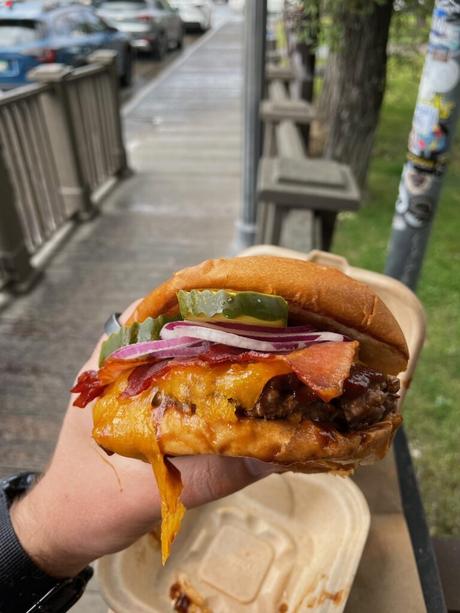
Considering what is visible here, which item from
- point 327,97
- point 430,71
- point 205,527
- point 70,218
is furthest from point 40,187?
point 327,97

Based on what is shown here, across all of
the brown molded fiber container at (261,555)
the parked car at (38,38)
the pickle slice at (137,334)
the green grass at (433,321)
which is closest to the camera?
the pickle slice at (137,334)

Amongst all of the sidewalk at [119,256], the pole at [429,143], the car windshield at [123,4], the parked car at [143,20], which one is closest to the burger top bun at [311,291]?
the pole at [429,143]

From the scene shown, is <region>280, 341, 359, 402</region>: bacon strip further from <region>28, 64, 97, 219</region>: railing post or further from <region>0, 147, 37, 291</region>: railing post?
<region>28, 64, 97, 219</region>: railing post

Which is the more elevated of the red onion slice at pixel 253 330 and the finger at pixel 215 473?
the red onion slice at pixel 253 330

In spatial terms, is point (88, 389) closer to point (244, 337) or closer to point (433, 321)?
point (244, 337)

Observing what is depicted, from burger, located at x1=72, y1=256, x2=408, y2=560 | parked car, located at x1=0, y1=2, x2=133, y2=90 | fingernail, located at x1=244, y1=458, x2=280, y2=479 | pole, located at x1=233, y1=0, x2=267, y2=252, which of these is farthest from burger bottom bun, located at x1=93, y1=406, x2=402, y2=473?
parked car, located at x1=0, y1=2, x2=133, y2=90

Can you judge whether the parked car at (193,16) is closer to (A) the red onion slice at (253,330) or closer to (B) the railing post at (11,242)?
(B) the railing post at (11,242)

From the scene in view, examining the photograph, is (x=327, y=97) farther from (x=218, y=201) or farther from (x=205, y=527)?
(x=205, y=527)
